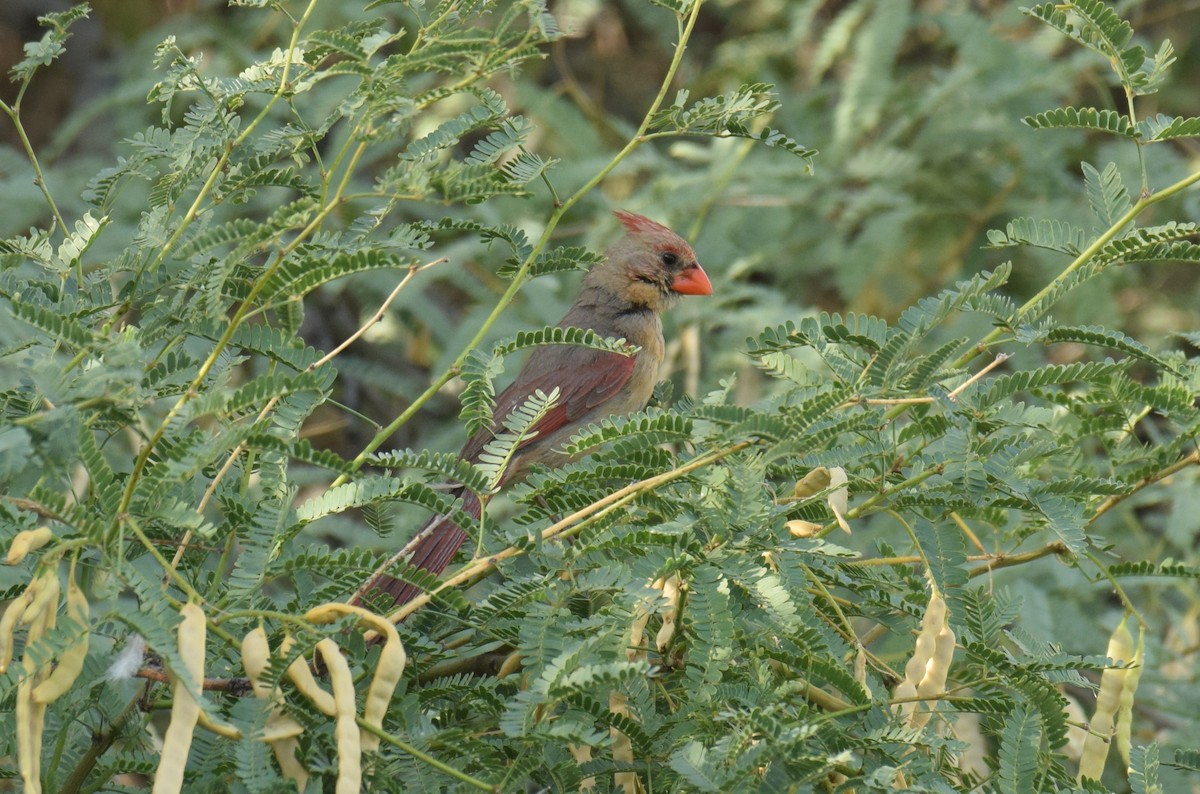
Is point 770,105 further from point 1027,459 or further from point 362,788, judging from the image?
point 362,788

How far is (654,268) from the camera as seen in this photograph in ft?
17.3

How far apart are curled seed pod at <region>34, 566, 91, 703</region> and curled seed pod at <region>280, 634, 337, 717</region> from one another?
275 mm

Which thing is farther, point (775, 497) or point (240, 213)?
point (240, 213)

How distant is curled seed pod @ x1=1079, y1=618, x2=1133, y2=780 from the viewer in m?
2.27

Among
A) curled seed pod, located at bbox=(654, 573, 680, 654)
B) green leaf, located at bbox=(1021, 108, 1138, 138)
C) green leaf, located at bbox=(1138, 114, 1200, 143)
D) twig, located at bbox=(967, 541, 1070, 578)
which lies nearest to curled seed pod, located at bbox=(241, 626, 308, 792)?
curled seed pod, located at bbox=(654, 573, 680, 654)

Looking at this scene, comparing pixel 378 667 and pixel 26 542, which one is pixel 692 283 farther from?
pixel 26 542

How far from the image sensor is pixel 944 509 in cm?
240

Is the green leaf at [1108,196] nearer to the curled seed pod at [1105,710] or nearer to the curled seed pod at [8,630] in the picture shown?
the curled seed pod at [1105,710]

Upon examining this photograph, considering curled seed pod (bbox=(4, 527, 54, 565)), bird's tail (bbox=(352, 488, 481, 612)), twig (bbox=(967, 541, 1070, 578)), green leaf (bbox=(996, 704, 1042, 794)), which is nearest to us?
curled seed pod (bbox=(4, 527, 54, 565))

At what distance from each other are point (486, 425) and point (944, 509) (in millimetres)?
859

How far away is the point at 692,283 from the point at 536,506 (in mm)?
2879

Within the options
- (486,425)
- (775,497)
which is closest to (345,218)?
(486,425)

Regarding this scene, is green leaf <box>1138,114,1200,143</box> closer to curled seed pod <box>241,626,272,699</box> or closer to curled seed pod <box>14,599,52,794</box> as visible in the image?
curled seed pod <box>241,626,272,699</box>

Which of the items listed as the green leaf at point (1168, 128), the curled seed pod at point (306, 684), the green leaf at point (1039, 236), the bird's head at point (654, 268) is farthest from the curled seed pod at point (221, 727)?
the bird's head at point (654, 268)
